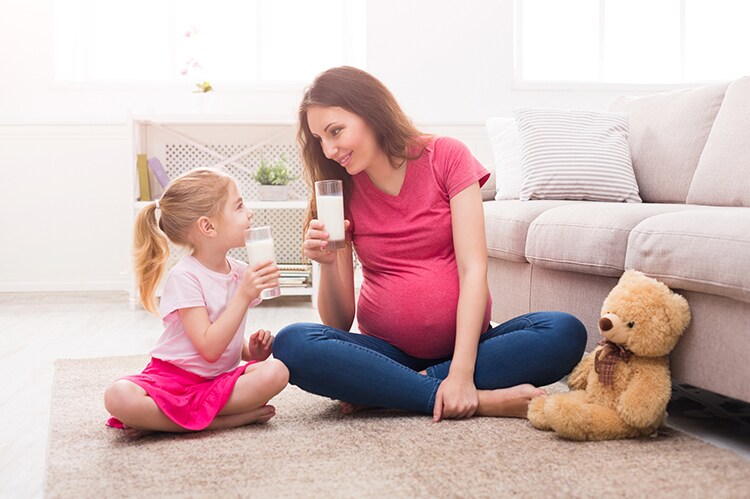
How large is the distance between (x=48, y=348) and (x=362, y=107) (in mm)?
1714

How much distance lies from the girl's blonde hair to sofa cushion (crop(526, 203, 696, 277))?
2.89ft

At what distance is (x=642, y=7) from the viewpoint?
4.89 meters

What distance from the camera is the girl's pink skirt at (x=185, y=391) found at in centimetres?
166

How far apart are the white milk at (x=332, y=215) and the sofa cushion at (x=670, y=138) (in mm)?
1472

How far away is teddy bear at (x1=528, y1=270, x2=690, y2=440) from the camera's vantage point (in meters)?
1.59

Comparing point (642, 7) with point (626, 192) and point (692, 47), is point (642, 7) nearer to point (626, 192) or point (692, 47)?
point (692, 47)

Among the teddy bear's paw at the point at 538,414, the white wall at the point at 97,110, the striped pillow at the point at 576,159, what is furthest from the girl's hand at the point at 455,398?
the white wall at the point at 97,110

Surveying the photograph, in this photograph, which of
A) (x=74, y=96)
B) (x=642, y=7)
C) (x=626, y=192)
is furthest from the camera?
(x=642, y=7)

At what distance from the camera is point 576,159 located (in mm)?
2852

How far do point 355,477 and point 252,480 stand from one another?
0.58ft

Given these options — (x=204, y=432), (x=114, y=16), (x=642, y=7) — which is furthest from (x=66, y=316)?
(x=642, y=7)

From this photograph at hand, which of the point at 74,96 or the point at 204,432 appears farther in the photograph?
the point at 74,96

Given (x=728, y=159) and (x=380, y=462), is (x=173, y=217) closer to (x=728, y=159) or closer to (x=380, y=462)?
(x=380, y=462)

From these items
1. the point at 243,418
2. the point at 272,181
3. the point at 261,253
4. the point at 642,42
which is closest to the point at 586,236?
the point at 261,253
